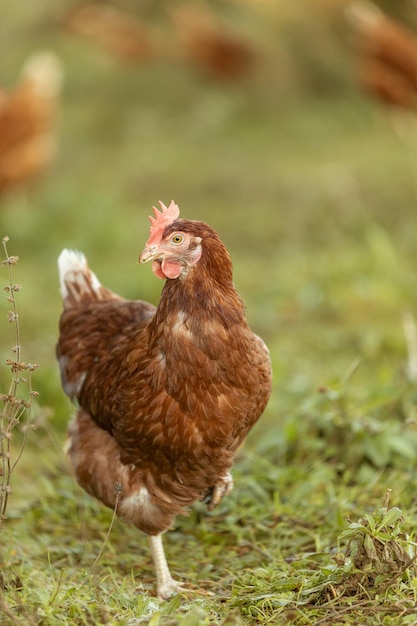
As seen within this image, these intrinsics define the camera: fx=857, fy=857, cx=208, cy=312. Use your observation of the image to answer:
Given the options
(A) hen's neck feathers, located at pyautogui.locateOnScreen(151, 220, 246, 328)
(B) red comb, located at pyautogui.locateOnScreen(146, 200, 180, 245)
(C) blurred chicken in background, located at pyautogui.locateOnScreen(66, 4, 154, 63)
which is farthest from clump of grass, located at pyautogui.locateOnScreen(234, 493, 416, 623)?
(C) blurred chicken in background, located at pyautogui.locateOnScreen(66, 4, 154, 63)

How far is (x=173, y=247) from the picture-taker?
9.10 ft

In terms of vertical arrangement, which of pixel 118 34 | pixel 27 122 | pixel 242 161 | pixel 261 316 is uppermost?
pixel 261 316

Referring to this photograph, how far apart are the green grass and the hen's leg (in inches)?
3.4

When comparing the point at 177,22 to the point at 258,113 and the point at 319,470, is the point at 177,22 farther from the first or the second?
the point at 319,470

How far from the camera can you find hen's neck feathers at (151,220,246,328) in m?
2.81

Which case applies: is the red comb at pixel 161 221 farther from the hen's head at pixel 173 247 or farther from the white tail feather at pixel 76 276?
the white tail feather at pixel 76 276

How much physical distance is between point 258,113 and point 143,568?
7914 millimetres

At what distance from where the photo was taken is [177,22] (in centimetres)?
1078

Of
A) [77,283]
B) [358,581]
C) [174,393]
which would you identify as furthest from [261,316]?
[358,581]

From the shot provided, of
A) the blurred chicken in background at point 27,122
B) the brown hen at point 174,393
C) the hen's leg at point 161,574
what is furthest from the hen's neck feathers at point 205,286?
the blurred chicken in background at point 27,122

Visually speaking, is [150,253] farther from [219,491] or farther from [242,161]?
[242,161]

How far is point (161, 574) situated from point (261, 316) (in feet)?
9.42

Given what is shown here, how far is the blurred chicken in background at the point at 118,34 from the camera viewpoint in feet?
37.7

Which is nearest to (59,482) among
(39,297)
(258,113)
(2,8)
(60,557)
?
(60,557)
